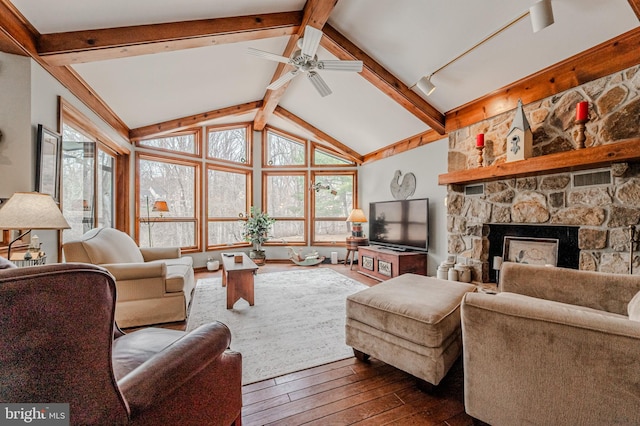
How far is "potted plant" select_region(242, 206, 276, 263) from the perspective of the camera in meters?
5.48

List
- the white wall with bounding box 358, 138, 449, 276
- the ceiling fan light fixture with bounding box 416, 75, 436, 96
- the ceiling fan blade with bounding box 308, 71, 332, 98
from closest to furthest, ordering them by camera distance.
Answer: the ceiling fan blade with bounding box 308, 71, 332, 98
the ceiling fan light fixture with bounding box 416, 75, 436, 96
the white wall with bounding box 358, 138, 449, 276

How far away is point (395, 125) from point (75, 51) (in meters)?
3.92

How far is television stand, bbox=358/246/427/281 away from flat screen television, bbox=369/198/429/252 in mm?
165

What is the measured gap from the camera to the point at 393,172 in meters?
4.97

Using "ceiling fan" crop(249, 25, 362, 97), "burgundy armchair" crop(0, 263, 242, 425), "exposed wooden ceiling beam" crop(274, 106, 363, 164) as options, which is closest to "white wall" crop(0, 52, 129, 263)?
"ceiling fan" crop(249, 25, 362, 97)

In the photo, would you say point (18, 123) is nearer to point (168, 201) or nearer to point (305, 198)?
point (168, 201)

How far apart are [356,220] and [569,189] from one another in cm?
323

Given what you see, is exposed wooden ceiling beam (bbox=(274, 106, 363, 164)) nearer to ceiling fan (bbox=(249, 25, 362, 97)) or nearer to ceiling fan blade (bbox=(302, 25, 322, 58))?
ceiling fan (bbox=(249, 25, 362, 97))

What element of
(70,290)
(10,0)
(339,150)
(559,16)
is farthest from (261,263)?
(559,16)

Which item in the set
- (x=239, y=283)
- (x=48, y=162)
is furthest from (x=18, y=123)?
(x=239, y=283)

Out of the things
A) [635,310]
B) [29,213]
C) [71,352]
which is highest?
[29,213]

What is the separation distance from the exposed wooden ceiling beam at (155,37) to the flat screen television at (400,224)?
297cm

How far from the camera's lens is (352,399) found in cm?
160

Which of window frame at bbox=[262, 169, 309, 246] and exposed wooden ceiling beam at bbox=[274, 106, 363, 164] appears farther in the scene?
window frame at bbox=[262, 169, 309, 246]
